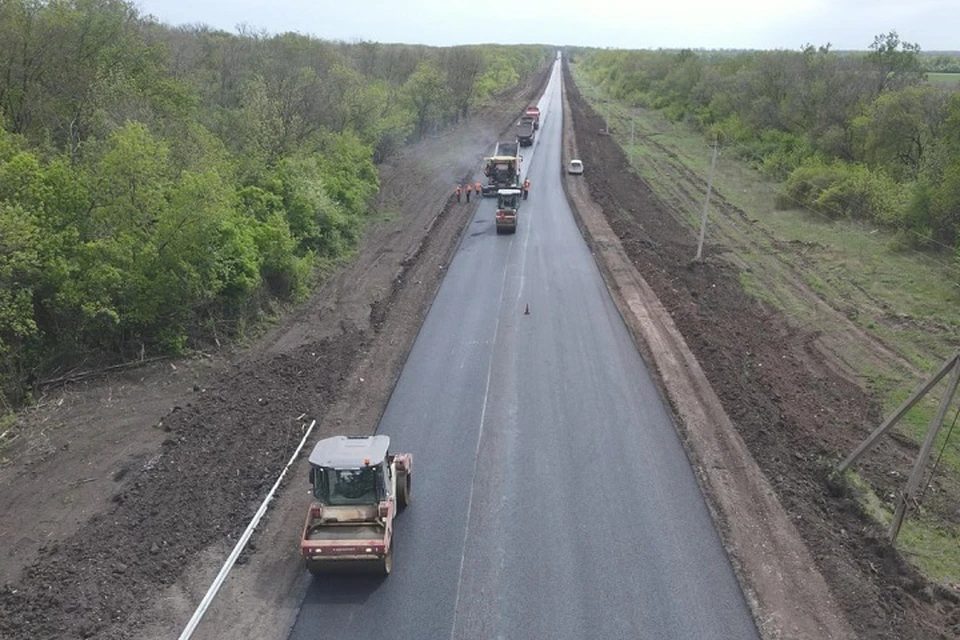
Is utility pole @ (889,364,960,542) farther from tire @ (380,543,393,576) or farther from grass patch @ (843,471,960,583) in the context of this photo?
tire @ (380,543,393,576)

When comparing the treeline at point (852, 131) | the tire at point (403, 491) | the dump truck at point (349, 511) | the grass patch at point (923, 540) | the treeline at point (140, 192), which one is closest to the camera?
the dump truck at point (349, 511)

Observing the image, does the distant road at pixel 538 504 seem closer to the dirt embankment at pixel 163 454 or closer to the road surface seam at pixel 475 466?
the road surface seam at pixel 475 466

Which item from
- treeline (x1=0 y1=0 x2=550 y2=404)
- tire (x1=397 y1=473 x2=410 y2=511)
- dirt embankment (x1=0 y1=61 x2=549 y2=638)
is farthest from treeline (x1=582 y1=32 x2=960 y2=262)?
tire (x1=397 y1=473 x2=410 y2=511)

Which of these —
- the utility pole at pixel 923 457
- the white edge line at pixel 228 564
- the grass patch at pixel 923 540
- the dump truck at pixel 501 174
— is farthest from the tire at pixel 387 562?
the dump truck at pixel 501 174

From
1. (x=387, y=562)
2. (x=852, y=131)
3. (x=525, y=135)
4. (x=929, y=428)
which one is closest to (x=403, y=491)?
(x=387, y=562)

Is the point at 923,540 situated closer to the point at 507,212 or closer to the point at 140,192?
the point at 140,192

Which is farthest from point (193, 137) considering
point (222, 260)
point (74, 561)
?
point (74, 561)
